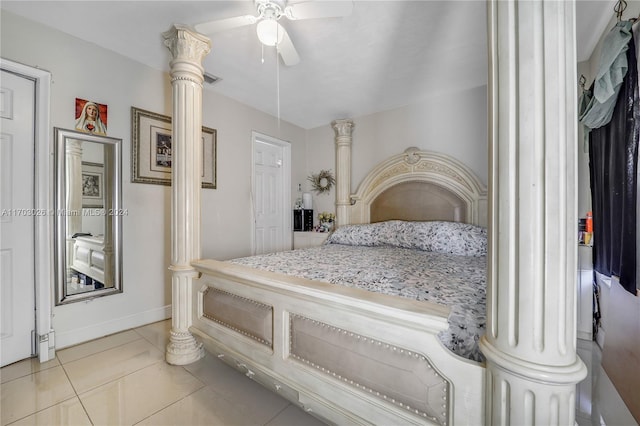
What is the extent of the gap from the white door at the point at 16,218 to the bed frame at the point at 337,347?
4.19 ft

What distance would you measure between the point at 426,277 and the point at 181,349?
1.74 metres

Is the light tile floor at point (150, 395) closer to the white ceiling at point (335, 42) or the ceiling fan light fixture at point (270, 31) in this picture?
the ceiling fan light fixture at point (270, 31)

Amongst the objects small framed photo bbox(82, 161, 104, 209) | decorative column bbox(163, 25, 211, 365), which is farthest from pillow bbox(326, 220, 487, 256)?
small framed photo bbox(82, 161, 104, 209)

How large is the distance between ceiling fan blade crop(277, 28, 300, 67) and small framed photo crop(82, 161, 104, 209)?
184 cm

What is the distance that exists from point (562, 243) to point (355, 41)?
84.2 inches

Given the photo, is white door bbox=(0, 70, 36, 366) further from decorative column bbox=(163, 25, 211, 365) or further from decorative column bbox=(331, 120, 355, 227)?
decorative column bbox=(331, 120, 355, 227)

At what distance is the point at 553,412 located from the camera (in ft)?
2.22

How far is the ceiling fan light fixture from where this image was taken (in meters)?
1.62

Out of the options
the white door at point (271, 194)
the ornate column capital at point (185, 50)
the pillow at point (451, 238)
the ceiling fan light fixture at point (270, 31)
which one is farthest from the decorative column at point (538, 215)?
the white door at point (271, 194)

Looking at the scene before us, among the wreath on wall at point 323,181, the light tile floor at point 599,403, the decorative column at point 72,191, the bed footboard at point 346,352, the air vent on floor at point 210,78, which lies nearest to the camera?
the bed footboard at point 346,352

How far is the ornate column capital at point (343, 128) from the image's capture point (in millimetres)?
3811

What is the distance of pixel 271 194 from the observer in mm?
3957

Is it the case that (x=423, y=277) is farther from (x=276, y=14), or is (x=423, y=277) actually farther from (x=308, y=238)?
(x=308, y=238)

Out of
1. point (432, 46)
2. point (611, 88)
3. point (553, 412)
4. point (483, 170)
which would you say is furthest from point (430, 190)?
point (553, 412)
